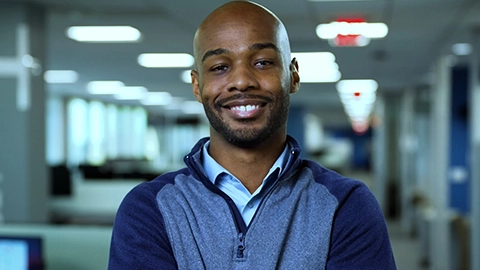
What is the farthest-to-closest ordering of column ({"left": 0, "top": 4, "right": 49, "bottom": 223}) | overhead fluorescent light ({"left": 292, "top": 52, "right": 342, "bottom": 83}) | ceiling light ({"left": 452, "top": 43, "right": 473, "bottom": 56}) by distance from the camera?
overhead fluorescent light ({"left": 292, "top": 52, "right": 342, "bottom": 83}) → ceiling light ({"left": 452, "top": 43, "right": 473, "bottom": 56}) → column ({"left": 0, "top": 4, "right": 49, "bottom": 223})

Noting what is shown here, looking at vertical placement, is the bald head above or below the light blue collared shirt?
above

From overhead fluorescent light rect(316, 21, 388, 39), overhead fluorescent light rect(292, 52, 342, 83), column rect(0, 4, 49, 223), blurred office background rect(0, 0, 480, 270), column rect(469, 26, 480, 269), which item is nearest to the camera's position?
blurred office background rect(0, 0, 480, 270)

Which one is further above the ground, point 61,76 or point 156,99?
point 61,76

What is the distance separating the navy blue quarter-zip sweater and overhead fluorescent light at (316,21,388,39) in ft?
15.1

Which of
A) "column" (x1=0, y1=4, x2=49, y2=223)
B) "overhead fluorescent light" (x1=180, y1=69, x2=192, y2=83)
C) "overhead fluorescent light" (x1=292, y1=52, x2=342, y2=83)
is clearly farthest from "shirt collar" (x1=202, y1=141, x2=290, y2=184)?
"overhead fluorescent light" (x1=180, y1=69, x2=192, y2=83)

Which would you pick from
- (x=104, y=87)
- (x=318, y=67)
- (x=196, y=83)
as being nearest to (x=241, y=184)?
(x=196, y=83)

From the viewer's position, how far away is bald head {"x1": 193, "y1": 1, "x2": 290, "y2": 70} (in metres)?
1.35

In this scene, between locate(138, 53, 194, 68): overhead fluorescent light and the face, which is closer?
the face

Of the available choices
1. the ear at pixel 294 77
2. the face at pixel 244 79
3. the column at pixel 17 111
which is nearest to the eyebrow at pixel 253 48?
the face at pixel 244 79

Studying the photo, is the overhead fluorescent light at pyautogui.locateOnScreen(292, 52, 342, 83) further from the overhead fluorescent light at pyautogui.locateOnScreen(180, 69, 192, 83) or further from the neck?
the neck

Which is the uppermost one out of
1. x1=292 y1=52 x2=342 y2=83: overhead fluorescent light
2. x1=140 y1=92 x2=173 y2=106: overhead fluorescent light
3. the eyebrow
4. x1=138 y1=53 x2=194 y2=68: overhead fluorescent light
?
x1=138 y1=53 x2=194 y2=68: overhead fluorescent light

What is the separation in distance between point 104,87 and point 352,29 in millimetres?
8884

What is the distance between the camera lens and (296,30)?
21.0 feet

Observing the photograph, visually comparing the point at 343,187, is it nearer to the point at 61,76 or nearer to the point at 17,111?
the point at 17,111
